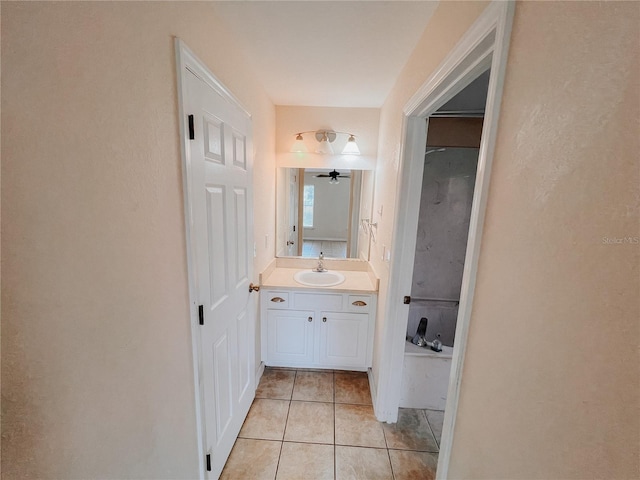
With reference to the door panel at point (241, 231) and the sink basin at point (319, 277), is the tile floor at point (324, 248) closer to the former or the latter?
the sink basin at point (319, 277)

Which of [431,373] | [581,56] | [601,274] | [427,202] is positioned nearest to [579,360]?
[601,274]

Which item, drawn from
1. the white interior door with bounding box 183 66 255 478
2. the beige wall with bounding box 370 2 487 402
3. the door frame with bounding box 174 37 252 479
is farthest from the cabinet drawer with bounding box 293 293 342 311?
the door frame with bounding box 174 37 252 479

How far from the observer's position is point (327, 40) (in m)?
1.31

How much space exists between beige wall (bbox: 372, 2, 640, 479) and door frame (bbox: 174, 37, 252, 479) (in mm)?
988

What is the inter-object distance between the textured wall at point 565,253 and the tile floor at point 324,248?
1997 millimetres

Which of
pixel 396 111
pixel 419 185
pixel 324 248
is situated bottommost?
pixel 324 248

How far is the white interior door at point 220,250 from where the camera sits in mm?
1035

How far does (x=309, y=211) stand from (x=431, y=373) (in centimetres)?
180

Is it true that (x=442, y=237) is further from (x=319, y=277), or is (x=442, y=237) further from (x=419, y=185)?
(x=319, y=277)

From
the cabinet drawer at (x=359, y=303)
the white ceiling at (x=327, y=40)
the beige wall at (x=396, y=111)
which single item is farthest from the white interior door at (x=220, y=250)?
the beige wall at (x=396, y=111)

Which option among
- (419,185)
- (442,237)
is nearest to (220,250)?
(419,185)

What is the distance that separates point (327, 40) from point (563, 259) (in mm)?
1423

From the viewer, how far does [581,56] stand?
16.7 inches

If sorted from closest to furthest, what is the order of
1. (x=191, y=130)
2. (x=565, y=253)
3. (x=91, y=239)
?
(x=565, y=253)
(x=91, y=239)
(x=191, y=130)
